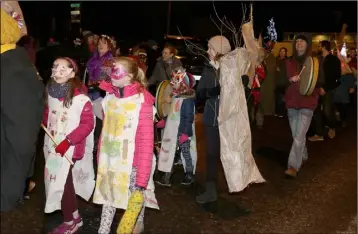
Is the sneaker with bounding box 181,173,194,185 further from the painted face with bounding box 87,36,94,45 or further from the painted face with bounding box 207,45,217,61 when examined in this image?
the painted face with bounding box 87,36,94,45

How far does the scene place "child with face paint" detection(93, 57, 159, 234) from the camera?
14.7ft

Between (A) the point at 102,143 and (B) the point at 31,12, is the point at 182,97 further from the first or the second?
(B) the point at 31,12

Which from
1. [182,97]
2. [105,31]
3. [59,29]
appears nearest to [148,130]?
[182,97]

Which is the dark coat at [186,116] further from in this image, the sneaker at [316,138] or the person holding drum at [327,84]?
the sneaker at [316,138]

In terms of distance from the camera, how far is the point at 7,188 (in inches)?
111

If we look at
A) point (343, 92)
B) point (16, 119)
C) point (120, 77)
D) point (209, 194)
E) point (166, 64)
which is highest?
point (16, 119)

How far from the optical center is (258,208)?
6082mm

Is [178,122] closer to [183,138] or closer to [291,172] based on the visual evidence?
[183,138]

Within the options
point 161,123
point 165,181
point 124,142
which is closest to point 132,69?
point 124,142

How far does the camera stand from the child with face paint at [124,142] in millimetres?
4477

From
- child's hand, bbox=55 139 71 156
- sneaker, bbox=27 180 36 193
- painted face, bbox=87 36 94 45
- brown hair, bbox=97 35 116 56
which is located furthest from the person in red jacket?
child's hand, bbox=55 139 71 156

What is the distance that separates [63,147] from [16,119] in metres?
1.74

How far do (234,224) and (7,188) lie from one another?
124 inches

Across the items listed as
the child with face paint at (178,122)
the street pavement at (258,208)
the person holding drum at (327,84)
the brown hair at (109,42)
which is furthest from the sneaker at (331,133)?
the brown hair at (109,42)
